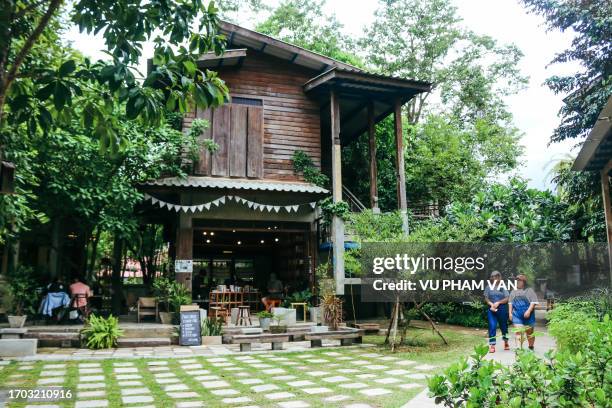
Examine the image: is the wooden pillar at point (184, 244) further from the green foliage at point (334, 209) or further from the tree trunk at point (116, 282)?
the green foliage at point (334, 209)

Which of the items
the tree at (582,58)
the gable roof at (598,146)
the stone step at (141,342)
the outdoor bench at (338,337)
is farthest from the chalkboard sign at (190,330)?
the tree at (582,58)

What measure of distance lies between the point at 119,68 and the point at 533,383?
336cm

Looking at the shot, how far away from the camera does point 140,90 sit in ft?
11.8

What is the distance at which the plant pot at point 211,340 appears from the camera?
1044 cm

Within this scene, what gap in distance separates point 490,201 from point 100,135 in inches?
501

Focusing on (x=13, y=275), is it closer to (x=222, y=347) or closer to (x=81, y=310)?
(x=81, y=310)

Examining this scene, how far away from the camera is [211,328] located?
429 inches

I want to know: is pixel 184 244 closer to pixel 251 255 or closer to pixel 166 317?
pixel 166 317

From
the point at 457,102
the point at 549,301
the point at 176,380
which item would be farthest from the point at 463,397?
the point at 457,102

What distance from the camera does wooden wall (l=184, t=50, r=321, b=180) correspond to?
13852 mm

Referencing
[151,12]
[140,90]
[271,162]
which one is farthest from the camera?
[271,162]

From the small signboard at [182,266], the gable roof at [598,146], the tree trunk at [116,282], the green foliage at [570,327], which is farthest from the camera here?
the tree trunk at [116,282]

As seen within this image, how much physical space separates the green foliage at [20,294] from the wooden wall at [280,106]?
583 centimetres

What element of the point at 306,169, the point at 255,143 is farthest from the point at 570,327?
the point at 255,143
